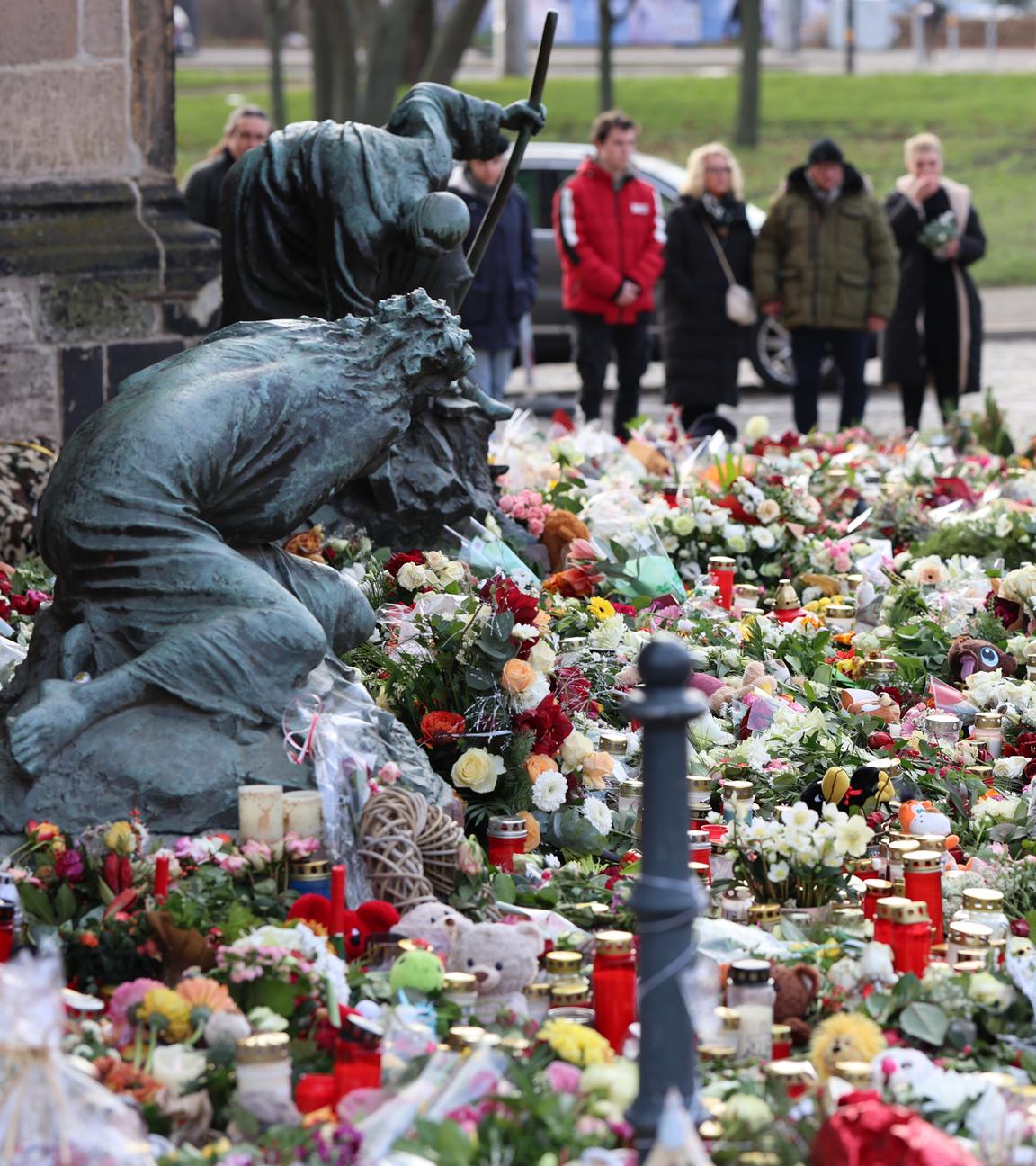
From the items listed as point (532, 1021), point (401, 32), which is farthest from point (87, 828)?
point (401, 32)

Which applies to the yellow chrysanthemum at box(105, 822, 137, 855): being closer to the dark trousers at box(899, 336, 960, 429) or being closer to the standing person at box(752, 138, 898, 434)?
the standing person at box(752, 138, 898, 434)

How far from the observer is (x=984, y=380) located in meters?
15.7

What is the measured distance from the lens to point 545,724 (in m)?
4.96

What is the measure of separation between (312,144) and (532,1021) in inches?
133

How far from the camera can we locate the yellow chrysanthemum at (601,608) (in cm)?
614

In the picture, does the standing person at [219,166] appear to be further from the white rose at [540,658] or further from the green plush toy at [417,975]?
the green plush toy at [417,975]

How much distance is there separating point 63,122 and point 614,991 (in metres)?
5.73

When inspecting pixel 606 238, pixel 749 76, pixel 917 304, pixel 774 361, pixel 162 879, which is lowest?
pixel 774 361

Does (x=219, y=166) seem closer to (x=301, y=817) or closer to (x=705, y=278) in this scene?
(x=705, y=278)

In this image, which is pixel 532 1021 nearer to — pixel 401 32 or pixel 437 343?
pixel 437 343

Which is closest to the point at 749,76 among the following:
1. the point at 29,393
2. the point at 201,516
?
the point at 29,393

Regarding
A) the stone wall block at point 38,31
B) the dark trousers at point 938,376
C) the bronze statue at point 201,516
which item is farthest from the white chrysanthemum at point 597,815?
the dark trousers at point 938,376

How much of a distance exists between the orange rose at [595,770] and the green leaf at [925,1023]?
4.54 ft

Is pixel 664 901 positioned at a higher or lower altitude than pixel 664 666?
lower
